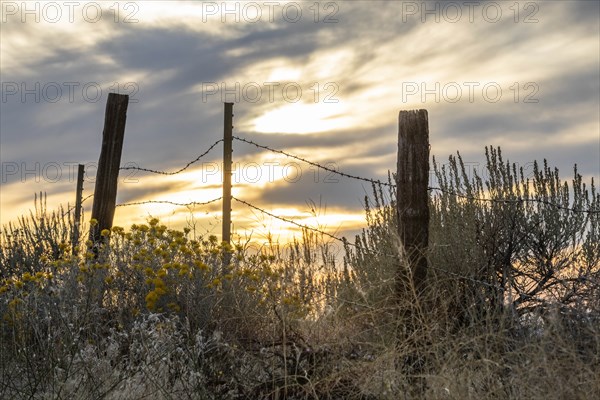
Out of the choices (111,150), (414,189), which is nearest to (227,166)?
(111,150)

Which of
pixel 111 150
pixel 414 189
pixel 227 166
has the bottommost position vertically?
pixel 414 189

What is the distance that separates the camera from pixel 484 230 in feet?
30.5

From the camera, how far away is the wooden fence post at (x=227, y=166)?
10.3 meters

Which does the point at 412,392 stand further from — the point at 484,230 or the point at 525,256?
the point at 525,256

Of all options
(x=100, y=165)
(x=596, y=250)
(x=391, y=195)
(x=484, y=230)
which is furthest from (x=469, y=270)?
(x=100, y=165)

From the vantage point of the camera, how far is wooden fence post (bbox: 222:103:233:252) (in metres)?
10.3

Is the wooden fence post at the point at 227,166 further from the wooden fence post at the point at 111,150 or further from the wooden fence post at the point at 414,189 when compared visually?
the wooden fence post at the point at 414,189

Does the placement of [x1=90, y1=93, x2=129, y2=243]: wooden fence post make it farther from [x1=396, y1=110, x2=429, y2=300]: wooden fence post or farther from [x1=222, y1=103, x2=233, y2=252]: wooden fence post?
A: [x1=396, y1=110, x2=429, y2=300]: wooden fence post

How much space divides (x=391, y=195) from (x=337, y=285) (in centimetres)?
138

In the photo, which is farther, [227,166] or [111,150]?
[111,150]

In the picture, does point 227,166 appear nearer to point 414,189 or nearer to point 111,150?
point 111,150

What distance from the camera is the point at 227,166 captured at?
10539mm

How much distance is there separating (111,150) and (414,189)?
19.1 ft

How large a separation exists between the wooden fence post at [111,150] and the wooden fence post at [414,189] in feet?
18.0
